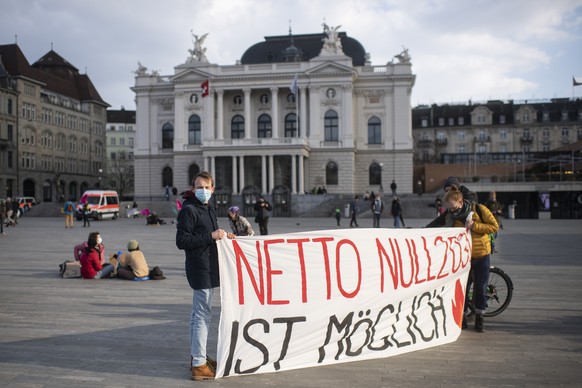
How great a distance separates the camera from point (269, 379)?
5902 millimetres

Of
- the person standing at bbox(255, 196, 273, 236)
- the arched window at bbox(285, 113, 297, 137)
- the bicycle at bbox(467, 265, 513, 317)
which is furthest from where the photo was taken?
the arched window at bbox(285, 113, 297, 137)

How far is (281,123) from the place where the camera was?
66875mm

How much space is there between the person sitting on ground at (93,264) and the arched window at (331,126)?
53060 mm

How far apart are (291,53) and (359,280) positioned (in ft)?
212

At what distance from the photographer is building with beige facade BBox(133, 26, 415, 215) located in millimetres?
62125

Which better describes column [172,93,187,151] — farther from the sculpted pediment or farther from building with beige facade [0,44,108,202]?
building with beige facade [0,44,108,202]

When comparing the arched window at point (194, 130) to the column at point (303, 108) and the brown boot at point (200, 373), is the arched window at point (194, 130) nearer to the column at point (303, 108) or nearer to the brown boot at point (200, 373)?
the column at point (303, 108)

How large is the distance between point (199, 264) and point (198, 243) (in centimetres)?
25

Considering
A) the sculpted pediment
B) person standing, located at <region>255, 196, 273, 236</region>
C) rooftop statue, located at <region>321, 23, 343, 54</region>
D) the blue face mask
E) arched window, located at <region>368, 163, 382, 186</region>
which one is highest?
rooftop statue, located at <region>321, 23, 343, 54</region>

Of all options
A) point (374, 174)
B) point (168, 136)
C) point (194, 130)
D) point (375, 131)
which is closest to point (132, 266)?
point (374, 174)

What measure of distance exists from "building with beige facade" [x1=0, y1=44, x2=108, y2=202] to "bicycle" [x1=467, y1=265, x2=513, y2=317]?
7266 centimetres

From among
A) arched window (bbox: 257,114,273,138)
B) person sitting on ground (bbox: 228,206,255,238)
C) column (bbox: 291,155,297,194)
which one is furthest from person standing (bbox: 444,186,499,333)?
arched window (bbox: 257,114,273,138)

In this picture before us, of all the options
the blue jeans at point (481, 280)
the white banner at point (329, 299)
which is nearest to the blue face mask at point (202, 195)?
the white banner at point (329, 299)

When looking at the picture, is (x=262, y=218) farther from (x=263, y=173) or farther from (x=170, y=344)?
(x=263, y=173)
